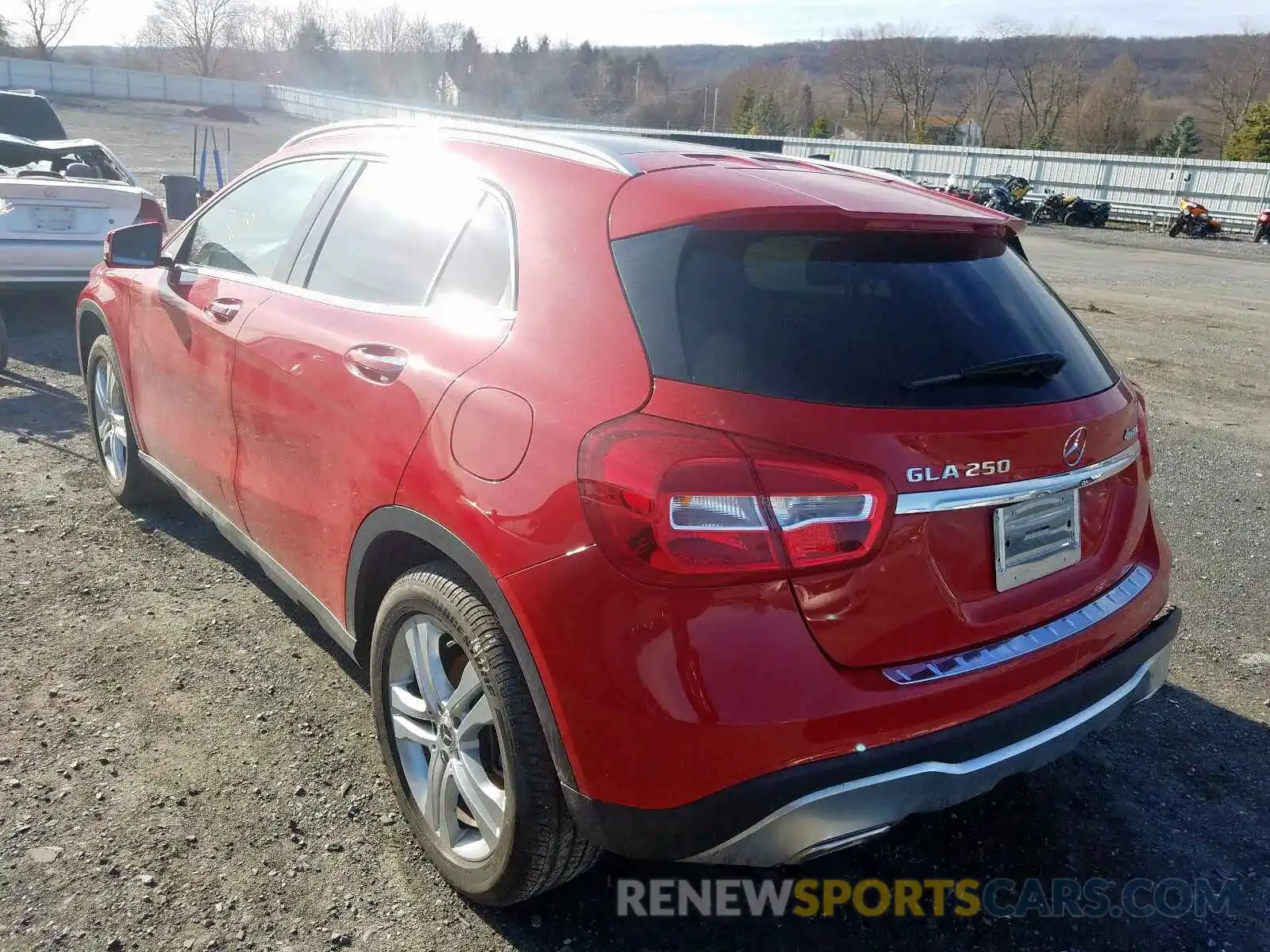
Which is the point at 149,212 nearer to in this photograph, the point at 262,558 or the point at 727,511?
the point at 262,558

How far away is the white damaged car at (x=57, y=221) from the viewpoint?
7934 mm

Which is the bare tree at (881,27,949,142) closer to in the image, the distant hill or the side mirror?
the distant hill

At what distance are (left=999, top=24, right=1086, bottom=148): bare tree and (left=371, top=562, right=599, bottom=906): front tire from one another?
250 feet

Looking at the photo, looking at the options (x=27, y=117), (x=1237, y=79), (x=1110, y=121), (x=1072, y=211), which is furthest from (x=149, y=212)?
(x=1237, y=79)

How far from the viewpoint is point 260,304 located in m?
3.28

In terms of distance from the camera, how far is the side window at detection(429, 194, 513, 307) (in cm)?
A: 247

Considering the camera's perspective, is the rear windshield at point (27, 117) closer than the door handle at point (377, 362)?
No

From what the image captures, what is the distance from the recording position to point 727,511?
1912 millimetres

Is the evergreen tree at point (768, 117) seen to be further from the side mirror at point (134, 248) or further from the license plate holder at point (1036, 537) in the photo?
the license plate holder at point (1036, 537)

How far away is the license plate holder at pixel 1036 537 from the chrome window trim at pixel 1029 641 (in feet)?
0.40

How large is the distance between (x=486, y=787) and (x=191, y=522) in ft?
9.83

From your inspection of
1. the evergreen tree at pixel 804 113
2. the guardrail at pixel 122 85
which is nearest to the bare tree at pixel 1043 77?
the evergreen tree at pixel 804 113

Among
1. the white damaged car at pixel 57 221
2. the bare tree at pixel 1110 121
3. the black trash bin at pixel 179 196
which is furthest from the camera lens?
the bare tree at pixel 1110 121

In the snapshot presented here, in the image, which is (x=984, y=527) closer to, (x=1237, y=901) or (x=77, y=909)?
(x=1237, y=901)
